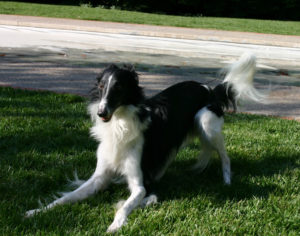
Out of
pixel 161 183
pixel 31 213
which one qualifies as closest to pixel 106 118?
pixel 31 213

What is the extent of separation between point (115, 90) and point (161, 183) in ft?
4.06

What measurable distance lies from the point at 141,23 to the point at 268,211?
57.4 ft

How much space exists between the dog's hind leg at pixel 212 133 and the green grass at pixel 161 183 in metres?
0.14

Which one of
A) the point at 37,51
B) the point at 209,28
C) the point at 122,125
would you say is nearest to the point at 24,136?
the point at 122,125

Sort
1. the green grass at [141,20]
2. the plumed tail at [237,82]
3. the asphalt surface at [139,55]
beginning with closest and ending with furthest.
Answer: the plumed tail at [237,82] < the asphalt surface at [139,55] < the green grass at [141,20]

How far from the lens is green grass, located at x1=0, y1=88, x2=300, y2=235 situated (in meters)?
3.24

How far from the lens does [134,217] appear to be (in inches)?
133

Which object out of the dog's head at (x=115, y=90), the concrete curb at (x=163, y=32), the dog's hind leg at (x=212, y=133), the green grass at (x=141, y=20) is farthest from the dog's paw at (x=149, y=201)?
the green grass at (x=141, y=20)

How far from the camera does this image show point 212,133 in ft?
14.2

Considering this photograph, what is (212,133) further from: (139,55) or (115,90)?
(139,55)

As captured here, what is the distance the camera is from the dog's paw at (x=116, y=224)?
312 centimetres

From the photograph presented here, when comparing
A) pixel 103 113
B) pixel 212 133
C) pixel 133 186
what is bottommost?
pixel 133 186

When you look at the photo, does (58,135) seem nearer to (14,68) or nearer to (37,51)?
(14,68)

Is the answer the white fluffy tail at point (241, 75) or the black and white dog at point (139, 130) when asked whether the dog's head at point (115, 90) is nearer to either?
the black and white dog at point (139, 130)
